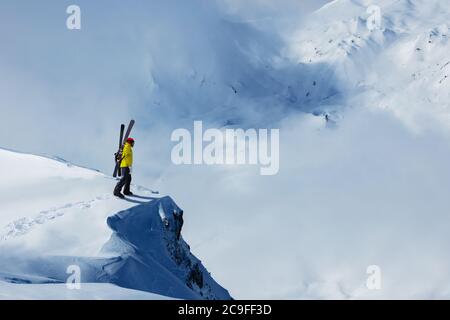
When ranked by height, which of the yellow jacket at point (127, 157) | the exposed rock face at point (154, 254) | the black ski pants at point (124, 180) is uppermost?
the yellow jacket at point (127, 157)

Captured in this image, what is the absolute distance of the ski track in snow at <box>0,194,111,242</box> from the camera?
53.1ft

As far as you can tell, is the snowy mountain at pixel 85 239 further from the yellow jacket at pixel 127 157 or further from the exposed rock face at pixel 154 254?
the yellow jacket at pixel 127 157

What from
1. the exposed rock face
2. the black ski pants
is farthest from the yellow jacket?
the exposed rock face

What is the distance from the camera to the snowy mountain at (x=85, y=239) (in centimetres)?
1353

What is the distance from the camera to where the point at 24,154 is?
23625mm

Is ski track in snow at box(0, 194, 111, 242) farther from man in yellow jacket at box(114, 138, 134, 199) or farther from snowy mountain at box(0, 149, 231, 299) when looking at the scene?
man in yellow jacket at box(114, 138, 134, 199)

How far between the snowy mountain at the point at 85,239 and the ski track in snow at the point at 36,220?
22mm

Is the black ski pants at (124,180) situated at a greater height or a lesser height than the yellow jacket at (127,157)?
lesser

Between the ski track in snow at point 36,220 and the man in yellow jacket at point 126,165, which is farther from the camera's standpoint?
the man in yellow jacket at point 126,165

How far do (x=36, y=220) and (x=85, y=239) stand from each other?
5.08 feet

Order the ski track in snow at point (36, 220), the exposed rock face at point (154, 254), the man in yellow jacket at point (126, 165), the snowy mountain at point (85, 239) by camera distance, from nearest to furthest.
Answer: the snowy mountain at point (85, 239), the exposed rock face at point (154, 254), the ski track in snow at point (36, 220), the man in yellow jacket at point (126, 165)

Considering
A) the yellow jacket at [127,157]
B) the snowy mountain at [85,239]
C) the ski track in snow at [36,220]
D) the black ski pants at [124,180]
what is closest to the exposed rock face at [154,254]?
the snowy mountain at [85,239]
